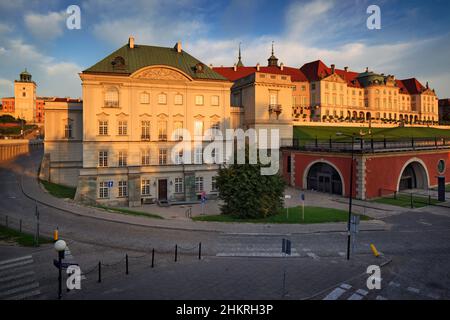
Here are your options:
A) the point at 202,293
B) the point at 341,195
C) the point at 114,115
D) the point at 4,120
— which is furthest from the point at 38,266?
the point at 4,120

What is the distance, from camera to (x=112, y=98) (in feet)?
116

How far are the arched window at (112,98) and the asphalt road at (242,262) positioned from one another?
52.6ft

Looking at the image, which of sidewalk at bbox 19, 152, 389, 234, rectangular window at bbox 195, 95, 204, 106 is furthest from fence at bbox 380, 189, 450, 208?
rectangular window at bbox 195, 95, 204, 106

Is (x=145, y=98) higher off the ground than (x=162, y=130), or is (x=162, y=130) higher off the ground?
(x=145, y=98)

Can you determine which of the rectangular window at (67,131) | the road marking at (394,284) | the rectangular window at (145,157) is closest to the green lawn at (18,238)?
the road marking at (394,284)

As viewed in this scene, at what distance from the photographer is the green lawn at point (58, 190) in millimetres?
32244

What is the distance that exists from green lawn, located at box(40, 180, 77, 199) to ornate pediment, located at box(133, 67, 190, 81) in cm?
1512

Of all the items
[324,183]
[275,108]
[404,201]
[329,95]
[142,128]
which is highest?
[329,95]

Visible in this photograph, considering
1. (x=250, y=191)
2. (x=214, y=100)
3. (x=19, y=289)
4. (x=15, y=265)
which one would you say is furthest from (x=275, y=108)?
(x=19, y=289)

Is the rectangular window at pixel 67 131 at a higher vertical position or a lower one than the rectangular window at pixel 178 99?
lower

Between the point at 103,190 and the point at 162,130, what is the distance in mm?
9763

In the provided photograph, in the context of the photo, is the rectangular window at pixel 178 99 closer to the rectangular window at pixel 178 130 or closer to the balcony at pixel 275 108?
the rectangular window at pixel 178 130

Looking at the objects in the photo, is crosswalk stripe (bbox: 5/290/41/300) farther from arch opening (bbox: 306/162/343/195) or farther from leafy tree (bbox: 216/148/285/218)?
arch opening (bbox: 306/162/343/195)

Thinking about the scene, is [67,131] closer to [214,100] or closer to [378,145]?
[214,100]
